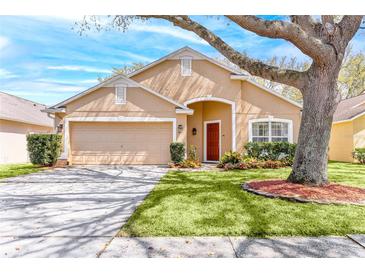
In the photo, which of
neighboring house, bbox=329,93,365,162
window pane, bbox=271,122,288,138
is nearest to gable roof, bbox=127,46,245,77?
window pane, bbox=271,122,288,138

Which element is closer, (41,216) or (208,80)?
(41,216)

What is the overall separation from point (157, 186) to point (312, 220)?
405 cm

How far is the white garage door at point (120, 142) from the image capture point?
1260cm

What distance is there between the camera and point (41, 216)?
4477mm

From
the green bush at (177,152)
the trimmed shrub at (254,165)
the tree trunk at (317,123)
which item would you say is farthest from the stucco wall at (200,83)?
the tree trunk at (317,123)

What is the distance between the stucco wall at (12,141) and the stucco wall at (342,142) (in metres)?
19.5

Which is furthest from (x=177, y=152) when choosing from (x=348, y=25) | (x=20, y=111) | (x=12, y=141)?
(x=20, y=111)

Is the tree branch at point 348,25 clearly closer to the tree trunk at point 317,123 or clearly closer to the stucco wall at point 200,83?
the tree trunk at point 317,123

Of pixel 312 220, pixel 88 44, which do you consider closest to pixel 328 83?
pixel 312 220

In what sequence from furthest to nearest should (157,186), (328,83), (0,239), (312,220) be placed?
1. (157,186)
2. (328,83)
3. (312,220)
4. (0,239)

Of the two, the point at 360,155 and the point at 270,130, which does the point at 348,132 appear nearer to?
the point at 360,155
